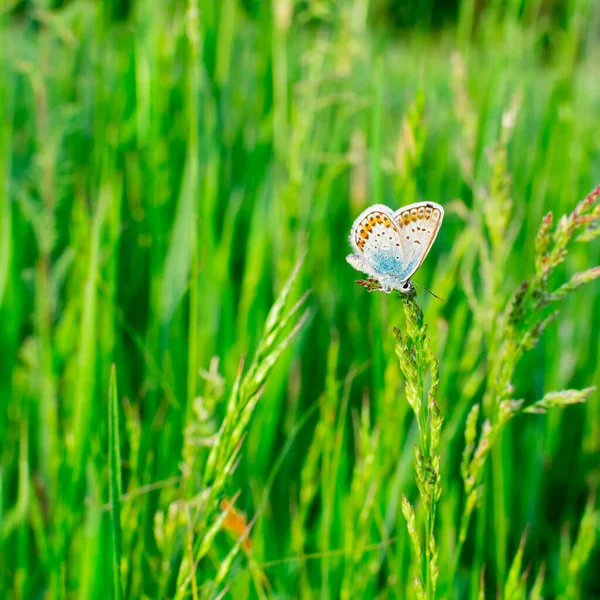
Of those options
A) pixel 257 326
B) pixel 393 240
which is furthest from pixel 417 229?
pixel 257 326

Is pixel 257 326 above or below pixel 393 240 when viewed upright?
below

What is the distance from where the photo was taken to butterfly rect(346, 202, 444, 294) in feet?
2.30

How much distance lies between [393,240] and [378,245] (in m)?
0.05

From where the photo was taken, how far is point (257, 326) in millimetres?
1497

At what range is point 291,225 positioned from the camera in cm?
149

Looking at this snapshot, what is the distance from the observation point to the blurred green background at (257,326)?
3.21 feet

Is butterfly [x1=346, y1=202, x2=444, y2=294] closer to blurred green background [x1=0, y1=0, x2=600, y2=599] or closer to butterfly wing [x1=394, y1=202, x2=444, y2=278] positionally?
butterfly wing [x1=394, y1=202, x2=444, y2=278]

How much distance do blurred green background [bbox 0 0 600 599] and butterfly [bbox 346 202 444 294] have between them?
7.5 inches

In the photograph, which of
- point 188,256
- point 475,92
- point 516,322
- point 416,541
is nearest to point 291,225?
point 188,256

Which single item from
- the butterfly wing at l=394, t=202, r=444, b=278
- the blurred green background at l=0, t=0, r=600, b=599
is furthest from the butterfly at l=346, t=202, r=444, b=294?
the blurred green background at l=0, t=0, r=600, b=599

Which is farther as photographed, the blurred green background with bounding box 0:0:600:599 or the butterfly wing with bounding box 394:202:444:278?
the blurred green background with bounding box 0:0:600:599

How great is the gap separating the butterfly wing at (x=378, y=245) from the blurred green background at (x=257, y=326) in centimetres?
19

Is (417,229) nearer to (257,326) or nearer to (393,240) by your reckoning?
(393,240)

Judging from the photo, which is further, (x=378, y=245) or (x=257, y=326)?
(x=257, y=326)
